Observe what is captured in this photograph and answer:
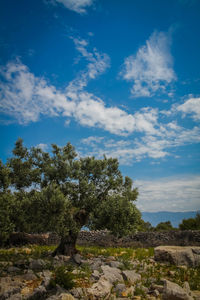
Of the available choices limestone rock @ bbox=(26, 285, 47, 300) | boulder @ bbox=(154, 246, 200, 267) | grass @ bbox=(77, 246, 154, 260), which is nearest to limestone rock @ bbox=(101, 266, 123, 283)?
limestone rock @ bbox=(26, 285, 47, 300)

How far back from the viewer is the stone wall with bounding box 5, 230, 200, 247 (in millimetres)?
26312

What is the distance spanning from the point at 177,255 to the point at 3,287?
39.7ft

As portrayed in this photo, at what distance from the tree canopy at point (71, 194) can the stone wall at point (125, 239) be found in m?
11.7

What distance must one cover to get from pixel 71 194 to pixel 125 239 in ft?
64.6

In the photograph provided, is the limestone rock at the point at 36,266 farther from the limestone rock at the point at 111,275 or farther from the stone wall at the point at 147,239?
the stone wall at the point at 147,239

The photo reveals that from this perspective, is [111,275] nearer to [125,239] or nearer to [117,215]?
[117,215]

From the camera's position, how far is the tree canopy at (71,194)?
553 inches

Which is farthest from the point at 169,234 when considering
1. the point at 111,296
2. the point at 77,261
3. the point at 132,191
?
the point at 111,296

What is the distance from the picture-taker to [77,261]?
1448cm

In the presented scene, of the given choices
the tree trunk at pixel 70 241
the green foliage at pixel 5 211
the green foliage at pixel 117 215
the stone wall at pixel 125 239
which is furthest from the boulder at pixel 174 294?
the stone wall at pixel 125 239

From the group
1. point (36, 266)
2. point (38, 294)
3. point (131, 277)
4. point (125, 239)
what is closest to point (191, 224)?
point (125, 239)

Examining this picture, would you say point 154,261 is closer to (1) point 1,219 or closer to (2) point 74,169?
(2) point 74,169

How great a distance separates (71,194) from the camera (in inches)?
596

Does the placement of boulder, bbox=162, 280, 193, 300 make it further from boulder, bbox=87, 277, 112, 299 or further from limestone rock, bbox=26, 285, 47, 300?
limestone rock, bbox=26, 285, 47, 300
